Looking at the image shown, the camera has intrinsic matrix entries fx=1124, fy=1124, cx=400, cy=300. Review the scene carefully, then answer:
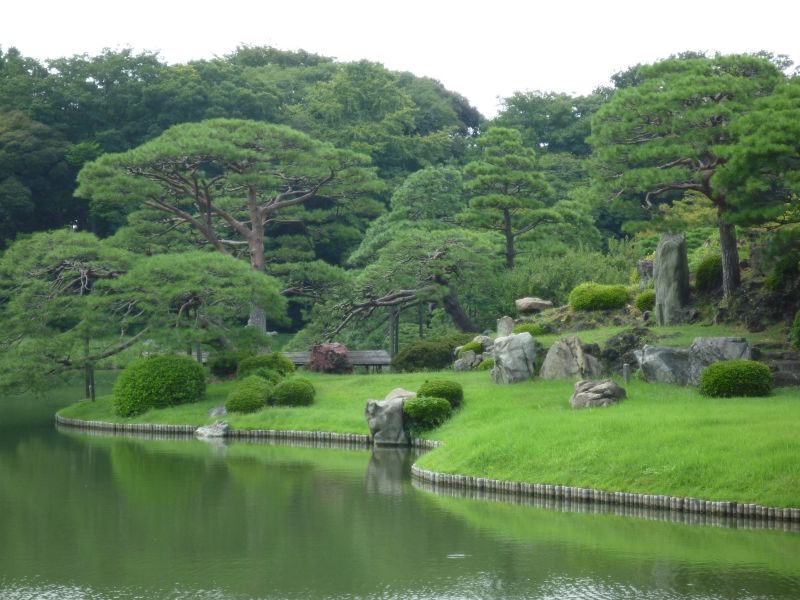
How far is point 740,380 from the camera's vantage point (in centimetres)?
2608

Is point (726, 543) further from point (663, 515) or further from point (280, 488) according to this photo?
point (280, 488)

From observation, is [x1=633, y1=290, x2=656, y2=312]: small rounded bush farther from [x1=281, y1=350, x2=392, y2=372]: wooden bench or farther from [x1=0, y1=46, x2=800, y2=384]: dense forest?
[x1=281, y1=350, x2=392, y2=372]: wooden bench

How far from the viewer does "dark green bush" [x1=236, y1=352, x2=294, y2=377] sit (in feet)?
125

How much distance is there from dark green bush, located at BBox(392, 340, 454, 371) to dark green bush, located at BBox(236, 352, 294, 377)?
404 cm

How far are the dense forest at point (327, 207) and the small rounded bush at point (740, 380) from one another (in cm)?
358

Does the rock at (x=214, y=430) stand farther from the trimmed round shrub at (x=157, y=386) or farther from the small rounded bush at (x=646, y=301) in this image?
the small rounded bush at (x=646, y=301)

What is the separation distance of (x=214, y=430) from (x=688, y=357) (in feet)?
45.9

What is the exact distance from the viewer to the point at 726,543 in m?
17.2

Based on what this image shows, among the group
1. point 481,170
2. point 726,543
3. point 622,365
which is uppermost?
point 481,170

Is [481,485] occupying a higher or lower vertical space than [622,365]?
lower

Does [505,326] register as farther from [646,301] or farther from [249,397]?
[249,397]

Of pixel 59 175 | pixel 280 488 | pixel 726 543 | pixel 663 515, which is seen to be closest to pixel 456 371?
A: pixel 280 488

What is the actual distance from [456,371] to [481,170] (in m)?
12.2

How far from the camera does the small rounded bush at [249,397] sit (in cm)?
3441
